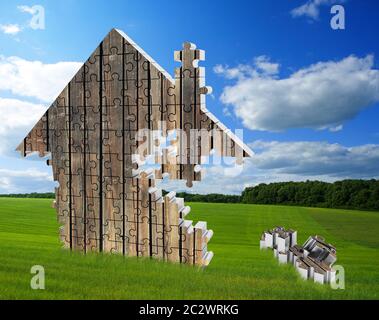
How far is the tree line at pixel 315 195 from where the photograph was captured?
12.8m

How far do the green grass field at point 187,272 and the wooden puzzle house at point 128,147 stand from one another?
0.38 metres

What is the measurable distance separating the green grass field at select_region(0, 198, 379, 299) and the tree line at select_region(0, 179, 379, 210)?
2327mm

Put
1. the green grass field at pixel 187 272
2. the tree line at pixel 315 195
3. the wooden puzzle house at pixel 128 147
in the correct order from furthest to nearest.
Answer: the tree line at pixel 315 195 → the wooden puzzle house at pixel 128 147 → the green grass field at pixel 187 272

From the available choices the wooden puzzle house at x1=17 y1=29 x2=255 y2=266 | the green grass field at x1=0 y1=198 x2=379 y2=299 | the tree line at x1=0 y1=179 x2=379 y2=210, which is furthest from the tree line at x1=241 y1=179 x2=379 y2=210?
the wooden puzzle house at x1=17 y1=29 x2=255 y2=266

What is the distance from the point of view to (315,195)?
1316cm

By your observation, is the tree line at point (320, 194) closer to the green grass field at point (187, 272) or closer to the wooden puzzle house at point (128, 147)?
the green grass field at point (187, 272)

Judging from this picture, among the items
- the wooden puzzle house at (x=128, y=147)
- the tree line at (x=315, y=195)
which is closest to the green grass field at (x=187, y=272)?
the wooden puzzle house at (x=128, y=147)

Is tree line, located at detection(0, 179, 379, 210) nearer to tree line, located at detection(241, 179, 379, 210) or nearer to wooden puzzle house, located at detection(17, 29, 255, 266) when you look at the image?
tree line, located at detection(241, 179, 379, 210)

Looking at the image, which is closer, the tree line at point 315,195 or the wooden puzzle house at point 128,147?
the wooden puzzle house at point 128,147

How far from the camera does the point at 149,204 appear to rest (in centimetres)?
688
